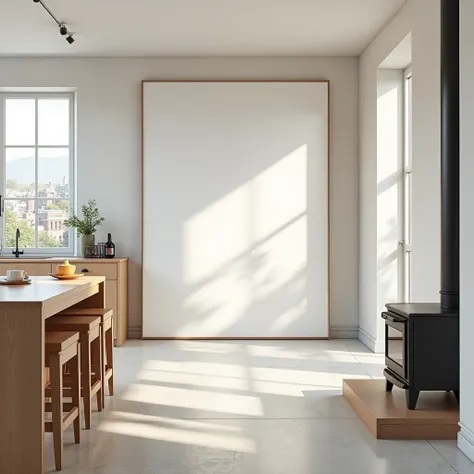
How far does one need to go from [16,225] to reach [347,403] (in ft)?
14.4

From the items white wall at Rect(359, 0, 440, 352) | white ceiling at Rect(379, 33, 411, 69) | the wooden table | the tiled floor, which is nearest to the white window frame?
white ceiling at Rect(379, 33, 411, 69)

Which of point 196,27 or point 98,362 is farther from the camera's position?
point 196,27

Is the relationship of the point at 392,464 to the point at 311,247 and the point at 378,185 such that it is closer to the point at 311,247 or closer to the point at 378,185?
the point at 378,185

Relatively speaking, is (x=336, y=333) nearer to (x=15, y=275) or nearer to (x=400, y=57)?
(x=400, y=57)

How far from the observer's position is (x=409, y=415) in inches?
143

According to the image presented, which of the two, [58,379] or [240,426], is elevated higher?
[58,379]

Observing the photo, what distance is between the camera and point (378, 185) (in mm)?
6375

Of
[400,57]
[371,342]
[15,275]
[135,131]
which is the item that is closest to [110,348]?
[15,275]

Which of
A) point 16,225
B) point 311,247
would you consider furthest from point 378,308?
point 16,225

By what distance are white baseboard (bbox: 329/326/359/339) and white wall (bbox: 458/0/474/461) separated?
377 cm

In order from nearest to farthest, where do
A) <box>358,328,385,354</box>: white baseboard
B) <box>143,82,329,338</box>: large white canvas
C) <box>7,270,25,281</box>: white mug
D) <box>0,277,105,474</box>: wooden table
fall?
<box>0,277,105,474</box>: wooden table
<box>7,270,25,281</box>: white mug
<box>358,328,385,354</box>: white baseboard
<box>143,82,329,338</box>: large white canvas

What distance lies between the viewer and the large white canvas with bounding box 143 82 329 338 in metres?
7.11

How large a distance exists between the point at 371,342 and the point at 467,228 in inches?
130

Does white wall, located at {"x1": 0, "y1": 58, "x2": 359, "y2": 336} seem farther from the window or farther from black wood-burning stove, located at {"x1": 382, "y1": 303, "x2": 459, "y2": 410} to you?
black wood-burning stove, located at {"x1": 382, "y1": 303, "x2": 459, "y2": 410}
